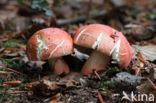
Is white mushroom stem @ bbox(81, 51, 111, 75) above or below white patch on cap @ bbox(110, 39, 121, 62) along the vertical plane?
below

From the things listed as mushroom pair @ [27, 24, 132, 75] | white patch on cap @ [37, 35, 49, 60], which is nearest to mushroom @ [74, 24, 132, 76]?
mushroom pair @ [27, 24, 132, 75]

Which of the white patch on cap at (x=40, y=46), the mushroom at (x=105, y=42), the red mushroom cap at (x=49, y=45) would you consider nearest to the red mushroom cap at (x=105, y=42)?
the mushroom at (x=105, y=42)

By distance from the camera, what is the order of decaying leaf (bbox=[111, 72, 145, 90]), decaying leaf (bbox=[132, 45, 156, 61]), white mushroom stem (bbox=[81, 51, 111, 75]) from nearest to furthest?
decaying leaf (bbox=[111, 72, 145, 90]) → white mushroom stem (bbox=[81, 51, 111, 75]) → decaying leaf (bbox=[132, 45, 156, 61])

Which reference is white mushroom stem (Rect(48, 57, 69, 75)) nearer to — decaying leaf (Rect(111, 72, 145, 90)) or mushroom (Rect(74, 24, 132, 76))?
mushroom (Rect(74, 24, 132, 76))

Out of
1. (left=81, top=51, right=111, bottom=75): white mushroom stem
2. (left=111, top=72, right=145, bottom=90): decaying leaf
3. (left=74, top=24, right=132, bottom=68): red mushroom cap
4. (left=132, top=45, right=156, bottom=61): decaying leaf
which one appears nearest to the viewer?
(left=111, top=72, right=145, bottom=90): decaying leaf

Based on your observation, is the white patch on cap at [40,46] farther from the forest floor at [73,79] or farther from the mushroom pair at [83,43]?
the forest floor at [73,79]

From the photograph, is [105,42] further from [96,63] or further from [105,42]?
[96,63]

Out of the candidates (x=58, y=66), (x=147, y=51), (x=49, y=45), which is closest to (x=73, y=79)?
(x=58, y=66)
